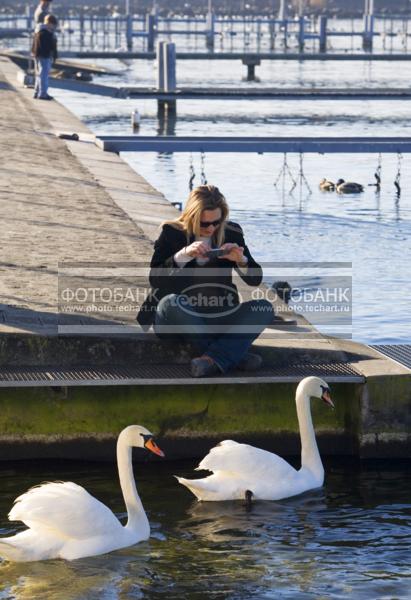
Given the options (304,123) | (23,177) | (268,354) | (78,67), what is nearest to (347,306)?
(23,177)

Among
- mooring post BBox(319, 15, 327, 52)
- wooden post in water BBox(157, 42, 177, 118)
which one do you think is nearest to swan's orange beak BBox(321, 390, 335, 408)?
wooden post in water BBox(157, 42, 177, 118)

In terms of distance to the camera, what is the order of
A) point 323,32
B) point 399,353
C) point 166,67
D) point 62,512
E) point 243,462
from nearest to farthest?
point 62,512
point 243,462
point 399,353
point 166,67
point 323,32

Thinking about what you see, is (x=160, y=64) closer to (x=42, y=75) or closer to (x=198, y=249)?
(x=42, y=75)

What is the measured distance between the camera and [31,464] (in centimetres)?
898

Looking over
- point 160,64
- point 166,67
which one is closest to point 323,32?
point 160,64

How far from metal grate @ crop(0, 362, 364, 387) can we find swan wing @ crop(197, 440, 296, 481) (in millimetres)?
677

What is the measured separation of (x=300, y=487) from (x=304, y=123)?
95.4 ft

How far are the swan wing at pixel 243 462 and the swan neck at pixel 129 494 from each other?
587mm

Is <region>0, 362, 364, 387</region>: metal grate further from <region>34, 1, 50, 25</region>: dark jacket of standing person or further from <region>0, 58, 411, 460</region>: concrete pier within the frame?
<region>34, 1, 50, 25</region>: dark jacket of standing person

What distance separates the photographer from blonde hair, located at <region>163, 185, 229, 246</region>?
8.97 m

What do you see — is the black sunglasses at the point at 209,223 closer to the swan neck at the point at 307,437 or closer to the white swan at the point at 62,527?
the swan neck at the point at 307,437

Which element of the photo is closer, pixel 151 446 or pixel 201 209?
pixel 151 446

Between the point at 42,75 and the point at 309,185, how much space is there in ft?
23.7

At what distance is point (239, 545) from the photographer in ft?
25.6
